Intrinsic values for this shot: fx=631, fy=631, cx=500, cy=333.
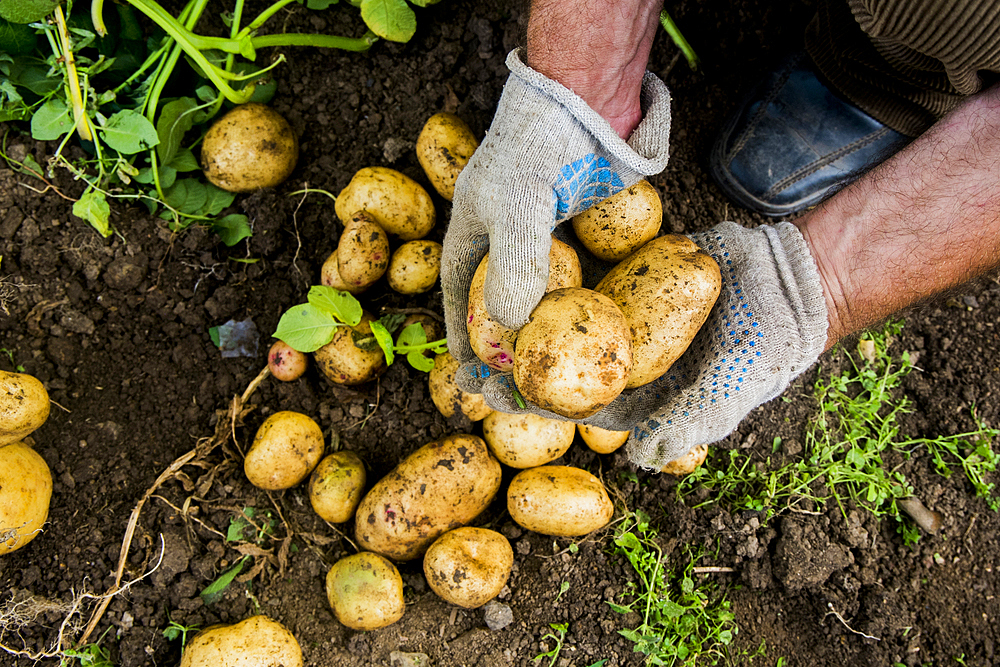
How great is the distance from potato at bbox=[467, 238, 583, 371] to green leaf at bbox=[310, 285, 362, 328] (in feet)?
1.91

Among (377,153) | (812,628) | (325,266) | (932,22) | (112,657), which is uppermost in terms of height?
(932,22)

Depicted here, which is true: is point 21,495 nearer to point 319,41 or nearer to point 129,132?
point 129,132

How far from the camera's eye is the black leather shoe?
291 centimetres

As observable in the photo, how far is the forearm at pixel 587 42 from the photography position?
81.0 inches

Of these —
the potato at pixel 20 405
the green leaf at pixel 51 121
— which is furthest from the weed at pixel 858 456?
the green leaf at pixel 51 121

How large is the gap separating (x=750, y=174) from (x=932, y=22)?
118 centimetres

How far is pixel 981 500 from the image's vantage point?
9.25 ft

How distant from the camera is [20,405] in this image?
6.91ft

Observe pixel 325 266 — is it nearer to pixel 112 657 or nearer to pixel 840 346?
pixel 112 657

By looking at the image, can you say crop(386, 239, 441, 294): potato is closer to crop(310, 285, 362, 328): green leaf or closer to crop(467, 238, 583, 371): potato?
crop(310, 285, 362, 328): green leaf

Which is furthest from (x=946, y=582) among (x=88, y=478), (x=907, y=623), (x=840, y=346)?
(x=88, y=478)

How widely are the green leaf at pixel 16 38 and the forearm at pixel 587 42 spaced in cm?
189

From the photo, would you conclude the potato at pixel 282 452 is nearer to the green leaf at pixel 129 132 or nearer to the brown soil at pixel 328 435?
the brown soil at pixel 328 435

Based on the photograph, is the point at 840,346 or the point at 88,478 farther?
the point at 840,346
